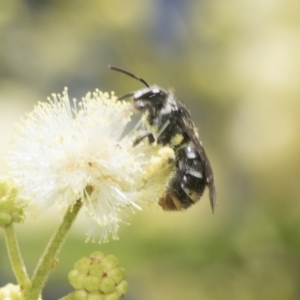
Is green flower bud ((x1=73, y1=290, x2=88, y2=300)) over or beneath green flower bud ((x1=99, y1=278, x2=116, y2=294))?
beneath

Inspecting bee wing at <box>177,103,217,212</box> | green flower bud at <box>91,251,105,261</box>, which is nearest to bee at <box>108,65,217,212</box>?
bee wing at <box>177,103,217,212</box>

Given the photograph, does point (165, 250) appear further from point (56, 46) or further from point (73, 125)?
point (73, 125)

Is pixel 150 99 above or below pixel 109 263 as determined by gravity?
above

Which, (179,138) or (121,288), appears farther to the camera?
(179,138)

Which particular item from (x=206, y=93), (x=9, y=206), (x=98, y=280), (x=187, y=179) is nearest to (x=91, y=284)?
(x=98, y=280)

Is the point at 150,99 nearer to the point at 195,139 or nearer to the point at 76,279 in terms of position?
the point at 195,139

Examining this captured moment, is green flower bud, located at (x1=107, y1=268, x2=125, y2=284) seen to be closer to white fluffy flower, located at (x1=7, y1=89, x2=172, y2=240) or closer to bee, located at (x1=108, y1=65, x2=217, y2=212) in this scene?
white fluffy flower, located at (x1=7, y1=89, x2=172, y2=240)

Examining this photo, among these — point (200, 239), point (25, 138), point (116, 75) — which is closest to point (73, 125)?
point (25, 138)

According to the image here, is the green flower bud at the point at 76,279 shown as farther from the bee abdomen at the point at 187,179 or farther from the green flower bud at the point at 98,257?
the bee abdomen at the point at 187,179
